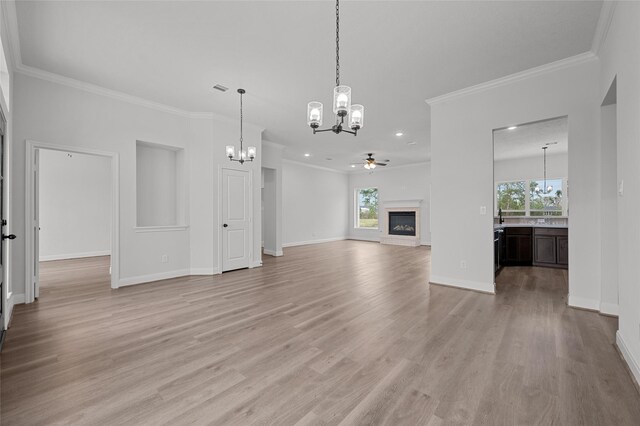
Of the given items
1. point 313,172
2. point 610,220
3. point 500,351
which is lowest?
point 500,351

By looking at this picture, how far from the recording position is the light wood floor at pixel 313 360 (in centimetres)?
166

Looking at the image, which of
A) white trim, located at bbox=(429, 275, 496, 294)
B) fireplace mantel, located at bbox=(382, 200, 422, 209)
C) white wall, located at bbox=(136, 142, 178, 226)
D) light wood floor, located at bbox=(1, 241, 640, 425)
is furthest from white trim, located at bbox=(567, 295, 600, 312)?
fireplace mantel, located at bbox=(382, 200, 422, 209)

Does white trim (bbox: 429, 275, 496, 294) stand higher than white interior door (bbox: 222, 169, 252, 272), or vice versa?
white interior door (bbox: 222, 169, 252, 272)

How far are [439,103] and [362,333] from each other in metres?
3.75

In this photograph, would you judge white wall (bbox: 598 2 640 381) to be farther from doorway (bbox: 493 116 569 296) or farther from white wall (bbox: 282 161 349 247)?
white wall (bbox: 282 161 349 247)

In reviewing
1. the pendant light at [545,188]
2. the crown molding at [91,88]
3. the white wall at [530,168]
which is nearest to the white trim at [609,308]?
the white wall at [530,168]

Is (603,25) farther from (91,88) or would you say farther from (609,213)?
(91,88)

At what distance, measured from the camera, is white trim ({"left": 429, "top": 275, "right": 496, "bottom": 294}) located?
399cm

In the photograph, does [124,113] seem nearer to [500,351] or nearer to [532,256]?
[500,351]

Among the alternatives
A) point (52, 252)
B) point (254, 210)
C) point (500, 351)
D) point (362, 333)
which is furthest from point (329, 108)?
point (52, 252)

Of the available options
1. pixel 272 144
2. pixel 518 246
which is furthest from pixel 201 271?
pixel 518 246

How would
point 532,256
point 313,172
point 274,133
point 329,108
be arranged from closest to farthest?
point 329,108, point 532,256, point 274,133, point 313,172

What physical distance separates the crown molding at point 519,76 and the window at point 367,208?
7221 millimetres

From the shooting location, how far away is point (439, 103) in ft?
14.8
